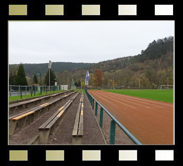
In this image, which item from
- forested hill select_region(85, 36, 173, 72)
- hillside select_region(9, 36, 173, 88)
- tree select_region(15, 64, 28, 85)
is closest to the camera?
tree select_region(15, 64, 28, 85)

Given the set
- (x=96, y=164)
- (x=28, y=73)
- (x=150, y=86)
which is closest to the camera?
(x=96, y=164)

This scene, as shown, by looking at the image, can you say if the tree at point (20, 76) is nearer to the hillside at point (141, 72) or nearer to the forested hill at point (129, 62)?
the hillside at point (141, 72)

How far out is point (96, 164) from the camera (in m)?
1.78

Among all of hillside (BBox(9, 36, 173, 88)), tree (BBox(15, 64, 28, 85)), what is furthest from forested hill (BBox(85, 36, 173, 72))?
tree (BBox(15, 64, 28, 85))

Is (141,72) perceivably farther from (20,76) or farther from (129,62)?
(20,76)

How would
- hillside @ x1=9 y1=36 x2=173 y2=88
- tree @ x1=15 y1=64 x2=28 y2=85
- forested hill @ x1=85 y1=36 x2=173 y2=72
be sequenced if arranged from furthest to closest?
forested hill @ x1=85 y1=36 x2=173 y2=72, hillside @ x1=9 y1=36 x2=173 y2=88, tree @ x1=15 y1=64 x2=28 y2=85

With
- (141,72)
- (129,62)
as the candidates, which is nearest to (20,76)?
(141,72)

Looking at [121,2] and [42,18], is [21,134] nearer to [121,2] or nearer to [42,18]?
[42,18]

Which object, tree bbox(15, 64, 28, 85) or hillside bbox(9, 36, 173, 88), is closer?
tree bbox(15, 64, 28, 85)

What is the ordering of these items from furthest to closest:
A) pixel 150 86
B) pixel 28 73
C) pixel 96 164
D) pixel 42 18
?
pixel 150 86, pixel 28 73, pixel 42 18, pixel 96 164

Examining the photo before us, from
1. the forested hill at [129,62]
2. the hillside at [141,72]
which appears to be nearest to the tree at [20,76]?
the hillside at [141,72]

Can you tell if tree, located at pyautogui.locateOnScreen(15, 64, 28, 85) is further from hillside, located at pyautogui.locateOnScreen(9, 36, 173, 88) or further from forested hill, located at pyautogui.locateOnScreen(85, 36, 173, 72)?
forested hill, located at pyautogui.locateOnScreen(85, 36, 173, 72)
